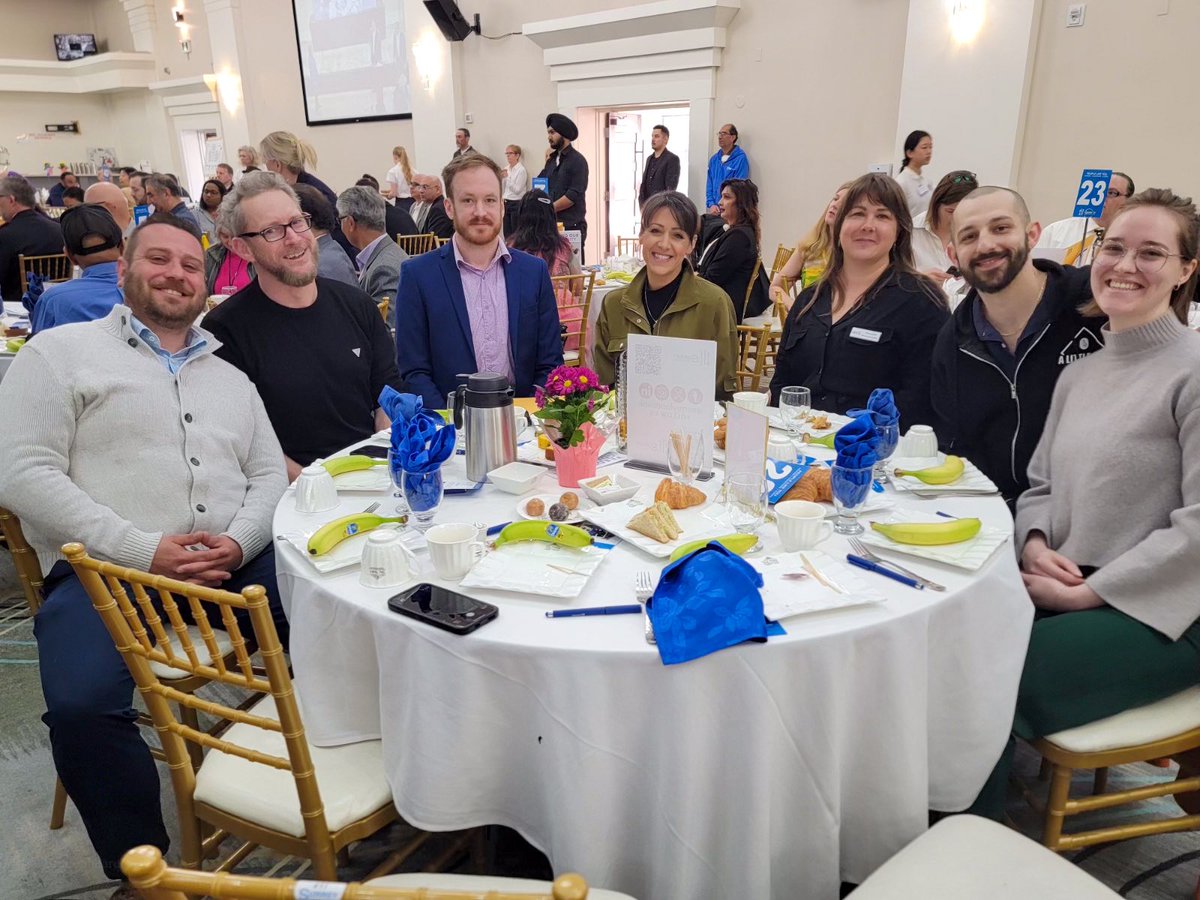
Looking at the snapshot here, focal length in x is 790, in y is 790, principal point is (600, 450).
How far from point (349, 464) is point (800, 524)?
1095 mm

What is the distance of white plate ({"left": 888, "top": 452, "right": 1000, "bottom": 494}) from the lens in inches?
69.8

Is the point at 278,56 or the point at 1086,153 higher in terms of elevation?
the point at 278,56

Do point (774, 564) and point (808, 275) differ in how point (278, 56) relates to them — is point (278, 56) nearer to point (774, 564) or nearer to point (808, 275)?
point (808, 275)

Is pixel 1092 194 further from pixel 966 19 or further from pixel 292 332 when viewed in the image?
pixel 292 332

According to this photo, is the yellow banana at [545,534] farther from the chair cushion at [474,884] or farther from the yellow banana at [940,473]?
the yellow banana at [940,473]

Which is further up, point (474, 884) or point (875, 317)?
point (875, 317)

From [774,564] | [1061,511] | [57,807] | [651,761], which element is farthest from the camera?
[57,807]

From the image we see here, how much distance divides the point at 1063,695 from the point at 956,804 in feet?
1.01

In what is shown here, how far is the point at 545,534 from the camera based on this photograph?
59.2 inches

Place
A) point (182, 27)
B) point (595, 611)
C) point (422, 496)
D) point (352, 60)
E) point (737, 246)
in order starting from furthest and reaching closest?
point (182, 27), point (352, 60), point (737, 246), point (422, 496), point (595, 611)

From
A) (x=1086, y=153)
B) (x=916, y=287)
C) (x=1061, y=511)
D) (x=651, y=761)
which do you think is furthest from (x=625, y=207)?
(x=651, y=761)

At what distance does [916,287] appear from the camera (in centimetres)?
265

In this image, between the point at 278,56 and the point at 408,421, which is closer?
the point at 408,421

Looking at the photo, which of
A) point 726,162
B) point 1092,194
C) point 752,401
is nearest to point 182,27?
point 726,162
